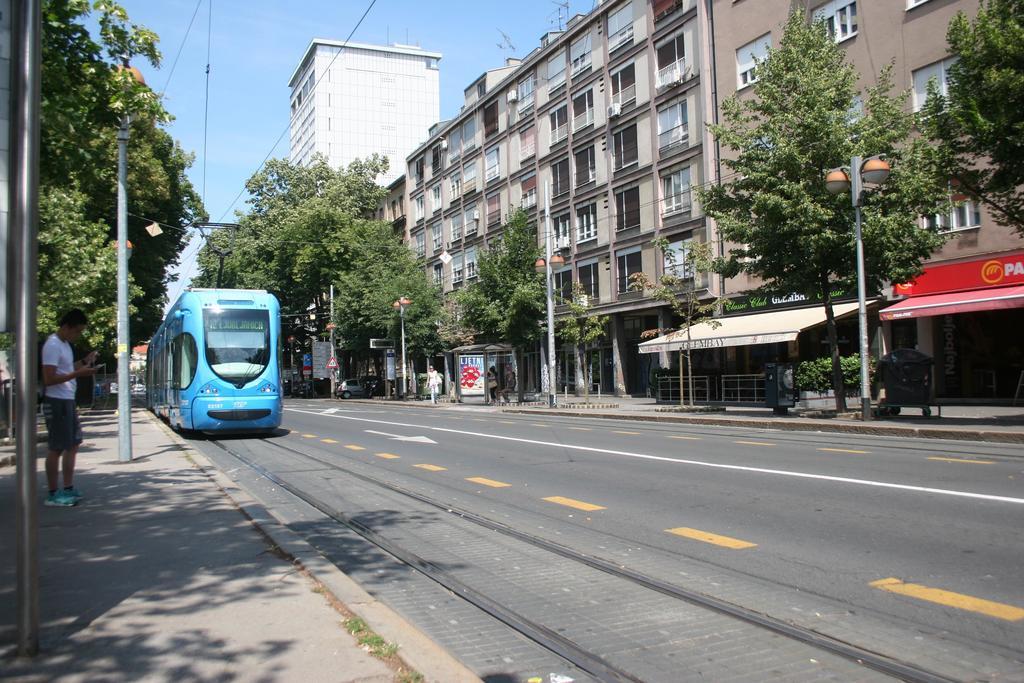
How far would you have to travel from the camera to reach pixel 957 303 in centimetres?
2155

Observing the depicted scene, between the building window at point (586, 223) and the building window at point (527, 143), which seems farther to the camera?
the building window at point (527, 143)

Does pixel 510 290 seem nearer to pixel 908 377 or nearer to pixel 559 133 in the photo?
pixel 559 133

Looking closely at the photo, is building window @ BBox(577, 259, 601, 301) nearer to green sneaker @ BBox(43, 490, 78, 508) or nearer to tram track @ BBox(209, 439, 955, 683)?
tram track @ BBox(209, 439, 955, 683)

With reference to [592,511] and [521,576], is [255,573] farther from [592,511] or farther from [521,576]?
[592,511]

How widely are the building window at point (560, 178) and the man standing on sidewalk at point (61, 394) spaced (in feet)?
120

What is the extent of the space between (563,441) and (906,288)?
14.8 meters

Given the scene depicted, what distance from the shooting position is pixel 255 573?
5.33m

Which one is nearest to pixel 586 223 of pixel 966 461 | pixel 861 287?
pixel 861 287

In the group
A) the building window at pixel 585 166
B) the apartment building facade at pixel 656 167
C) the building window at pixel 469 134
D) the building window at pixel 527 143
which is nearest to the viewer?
the apartment building facade at pixel 656 167

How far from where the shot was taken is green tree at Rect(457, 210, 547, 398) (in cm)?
3466

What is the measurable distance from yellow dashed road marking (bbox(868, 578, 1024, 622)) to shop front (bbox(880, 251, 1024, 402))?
60.6ft

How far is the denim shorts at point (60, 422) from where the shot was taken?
7824mm

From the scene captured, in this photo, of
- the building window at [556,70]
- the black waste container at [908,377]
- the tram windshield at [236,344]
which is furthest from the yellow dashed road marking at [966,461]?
the building window at [556,70]

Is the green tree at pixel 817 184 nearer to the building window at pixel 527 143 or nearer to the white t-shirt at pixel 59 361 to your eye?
the white t-shirt at pixel 59 361
